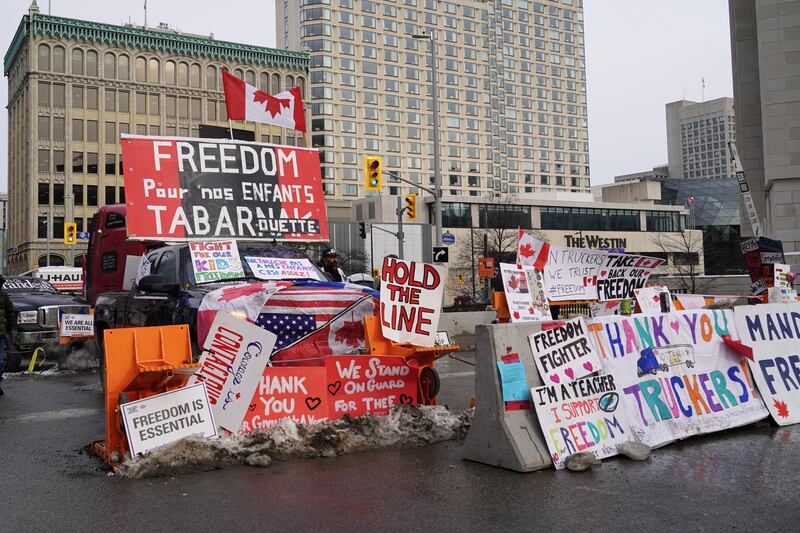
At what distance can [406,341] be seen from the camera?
7828 millimetres

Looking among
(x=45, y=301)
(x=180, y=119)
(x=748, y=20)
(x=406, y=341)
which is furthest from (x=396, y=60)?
(x=406, y=341)

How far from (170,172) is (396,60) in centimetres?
11650

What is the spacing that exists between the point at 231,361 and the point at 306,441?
1.01 metres

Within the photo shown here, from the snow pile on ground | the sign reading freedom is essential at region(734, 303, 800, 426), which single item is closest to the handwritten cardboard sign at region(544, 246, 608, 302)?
the sign reading freedom is essential at region(734, 303, 800, 426)

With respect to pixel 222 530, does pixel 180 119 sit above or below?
above

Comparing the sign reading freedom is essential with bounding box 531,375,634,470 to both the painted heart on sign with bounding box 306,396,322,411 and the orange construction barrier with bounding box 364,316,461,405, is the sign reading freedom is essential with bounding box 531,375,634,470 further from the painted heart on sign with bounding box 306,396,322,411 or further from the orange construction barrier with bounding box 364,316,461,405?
the painted heart on sign with bounding box 306,396,322,411

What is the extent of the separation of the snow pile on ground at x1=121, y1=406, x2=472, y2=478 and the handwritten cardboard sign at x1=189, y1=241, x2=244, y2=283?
2377 mm

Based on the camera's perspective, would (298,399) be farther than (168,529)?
Yes

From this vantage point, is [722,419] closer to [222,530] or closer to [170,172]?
[222,530]

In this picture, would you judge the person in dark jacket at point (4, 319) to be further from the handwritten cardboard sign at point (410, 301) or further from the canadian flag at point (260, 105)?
the handwritten cardboard sign at point (410, 301)

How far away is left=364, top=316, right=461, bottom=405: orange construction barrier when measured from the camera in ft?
25.5

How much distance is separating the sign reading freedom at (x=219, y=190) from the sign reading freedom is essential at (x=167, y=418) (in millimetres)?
5254

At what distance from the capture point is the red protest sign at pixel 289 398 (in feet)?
22.7

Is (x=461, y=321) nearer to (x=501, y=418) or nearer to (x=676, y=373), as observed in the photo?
(x=676, y=373)
